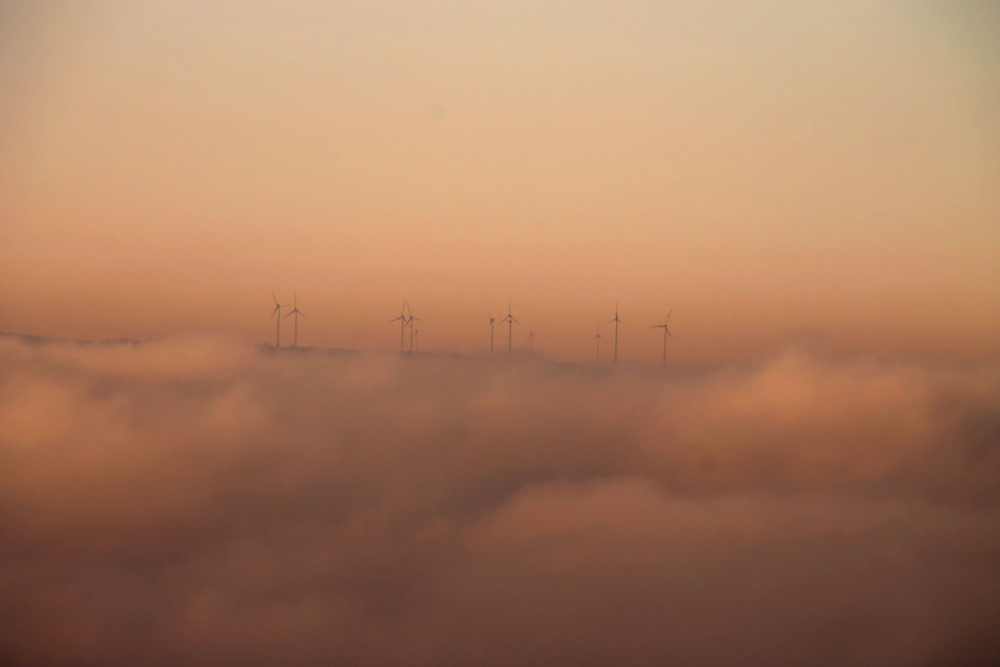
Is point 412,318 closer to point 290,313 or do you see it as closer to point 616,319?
point 290,313

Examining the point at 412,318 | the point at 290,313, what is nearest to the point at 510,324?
the point at 412,318

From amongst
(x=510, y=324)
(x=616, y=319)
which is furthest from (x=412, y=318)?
(x=616, y=319)

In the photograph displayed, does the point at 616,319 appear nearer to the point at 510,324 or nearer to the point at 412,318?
the point at 510,324

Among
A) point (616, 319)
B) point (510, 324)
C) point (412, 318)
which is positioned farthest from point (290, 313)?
point (616, 319)

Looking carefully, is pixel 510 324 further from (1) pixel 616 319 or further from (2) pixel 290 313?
(2) pixel 290 313
